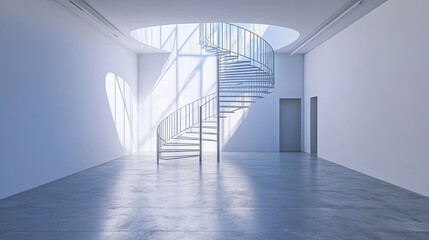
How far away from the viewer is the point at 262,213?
188 inches

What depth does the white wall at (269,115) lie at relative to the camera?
44.0 ft

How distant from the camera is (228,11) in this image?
25.8 feet

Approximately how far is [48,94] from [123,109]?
4.93 metres

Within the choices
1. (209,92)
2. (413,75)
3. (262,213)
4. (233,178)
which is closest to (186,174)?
(233,178)

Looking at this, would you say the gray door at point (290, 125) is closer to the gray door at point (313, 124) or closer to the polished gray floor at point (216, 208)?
the gray door at point (313, 124)

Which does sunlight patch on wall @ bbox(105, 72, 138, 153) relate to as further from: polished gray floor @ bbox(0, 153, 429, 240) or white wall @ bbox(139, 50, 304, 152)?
polished gray floor @ bbox(0, 153, 429, 240)

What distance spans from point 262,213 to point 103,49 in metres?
6.90

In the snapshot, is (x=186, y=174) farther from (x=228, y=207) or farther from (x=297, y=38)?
(x=297, y=38)

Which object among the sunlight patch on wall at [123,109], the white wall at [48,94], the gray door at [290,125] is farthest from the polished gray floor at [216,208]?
the gray door at [290,125]

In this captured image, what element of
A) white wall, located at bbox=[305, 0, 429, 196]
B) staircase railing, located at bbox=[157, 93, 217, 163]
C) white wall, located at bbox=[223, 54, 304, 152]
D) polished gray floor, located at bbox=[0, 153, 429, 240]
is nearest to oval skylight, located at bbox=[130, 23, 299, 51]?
white wall, located at bbox=[223, 54, 304, 152]

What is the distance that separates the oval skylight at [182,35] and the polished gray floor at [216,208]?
4880 mm

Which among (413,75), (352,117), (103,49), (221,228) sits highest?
(103,49)

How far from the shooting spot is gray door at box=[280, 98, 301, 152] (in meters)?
13.6

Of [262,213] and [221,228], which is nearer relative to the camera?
[221,228]
